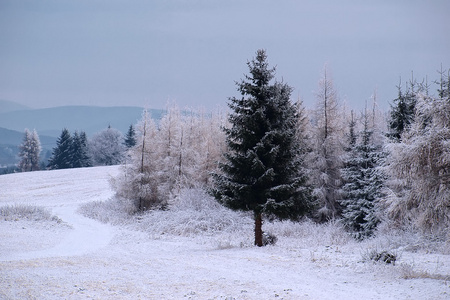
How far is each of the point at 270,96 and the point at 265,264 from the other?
7.76m

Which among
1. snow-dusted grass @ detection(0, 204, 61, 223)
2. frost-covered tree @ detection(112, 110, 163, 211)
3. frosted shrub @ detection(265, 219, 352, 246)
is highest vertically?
frost-covered tree @ detection(112, 110, 163, 211)

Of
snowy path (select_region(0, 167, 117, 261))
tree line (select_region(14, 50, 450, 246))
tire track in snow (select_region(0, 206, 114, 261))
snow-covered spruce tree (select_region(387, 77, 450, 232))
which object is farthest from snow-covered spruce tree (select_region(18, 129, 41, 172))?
snow-covered spruce tree (select_region(387, 77, 450, 232))

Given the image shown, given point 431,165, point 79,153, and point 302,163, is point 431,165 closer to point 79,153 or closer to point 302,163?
point 302,163

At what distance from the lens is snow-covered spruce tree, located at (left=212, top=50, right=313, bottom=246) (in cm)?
1564

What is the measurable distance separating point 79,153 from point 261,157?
67890 millimetres

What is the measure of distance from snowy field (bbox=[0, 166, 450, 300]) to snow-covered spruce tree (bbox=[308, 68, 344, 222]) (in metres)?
5.43

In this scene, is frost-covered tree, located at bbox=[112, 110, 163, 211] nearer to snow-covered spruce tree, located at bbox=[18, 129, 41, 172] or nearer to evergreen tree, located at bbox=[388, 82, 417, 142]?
evergreen tree, located at bbox=[388, 82, 417, 142]

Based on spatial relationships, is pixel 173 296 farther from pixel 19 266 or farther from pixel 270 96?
pixel 270 96

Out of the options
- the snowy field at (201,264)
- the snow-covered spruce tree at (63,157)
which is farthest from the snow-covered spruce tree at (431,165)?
the snow-covered spruce tree at (63,157)

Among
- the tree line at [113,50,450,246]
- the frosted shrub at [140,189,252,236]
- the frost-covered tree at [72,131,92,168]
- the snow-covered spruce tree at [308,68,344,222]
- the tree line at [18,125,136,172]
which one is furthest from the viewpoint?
the frost-covered tree at [72,131,92,168]

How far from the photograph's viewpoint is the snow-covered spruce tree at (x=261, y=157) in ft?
51.3

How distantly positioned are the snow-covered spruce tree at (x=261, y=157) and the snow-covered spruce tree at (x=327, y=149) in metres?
11.5

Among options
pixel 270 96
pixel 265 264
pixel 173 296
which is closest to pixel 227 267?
pixel 265 264

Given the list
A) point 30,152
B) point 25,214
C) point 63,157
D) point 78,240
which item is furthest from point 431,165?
point 30,152
